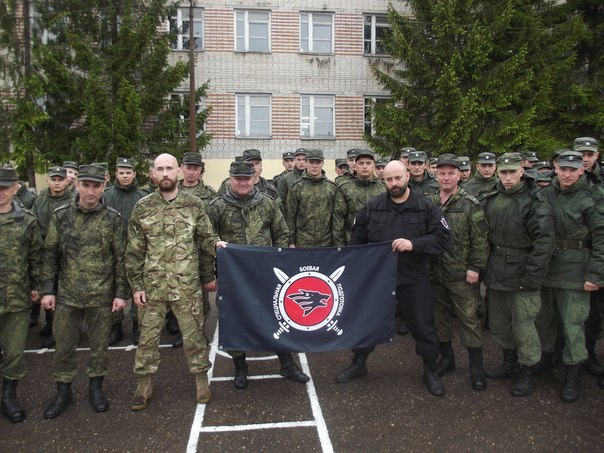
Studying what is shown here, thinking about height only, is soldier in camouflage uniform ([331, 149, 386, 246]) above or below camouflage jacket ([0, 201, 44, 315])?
above

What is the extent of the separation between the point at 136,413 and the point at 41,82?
451 inches

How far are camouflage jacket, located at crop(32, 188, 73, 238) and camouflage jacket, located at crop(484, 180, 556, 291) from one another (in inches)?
211

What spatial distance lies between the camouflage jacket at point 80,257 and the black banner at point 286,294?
102cm

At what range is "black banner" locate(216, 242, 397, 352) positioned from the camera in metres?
4.08

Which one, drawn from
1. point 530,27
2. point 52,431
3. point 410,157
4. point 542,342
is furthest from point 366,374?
point 530,27

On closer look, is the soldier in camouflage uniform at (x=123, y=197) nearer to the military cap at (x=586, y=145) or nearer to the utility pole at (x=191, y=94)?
the military cap at (x=586, y=145)

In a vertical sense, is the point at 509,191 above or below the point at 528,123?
below

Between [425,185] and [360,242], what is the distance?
2610 mm

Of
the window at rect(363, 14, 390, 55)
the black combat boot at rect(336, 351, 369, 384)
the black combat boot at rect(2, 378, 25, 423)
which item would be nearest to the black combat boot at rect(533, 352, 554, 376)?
the black combat boot at rect(336, 351, 369, 384)

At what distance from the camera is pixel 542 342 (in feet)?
14.9

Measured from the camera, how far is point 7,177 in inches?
150

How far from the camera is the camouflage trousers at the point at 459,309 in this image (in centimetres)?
430

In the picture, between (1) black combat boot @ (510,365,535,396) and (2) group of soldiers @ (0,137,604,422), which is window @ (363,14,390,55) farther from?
(1) black combat boot @ (510,365,535,396)

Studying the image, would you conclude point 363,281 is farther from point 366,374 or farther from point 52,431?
point 52,431
